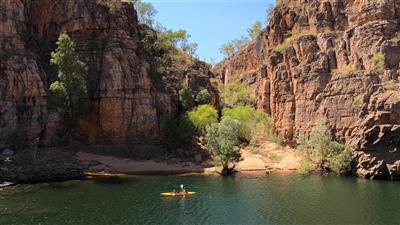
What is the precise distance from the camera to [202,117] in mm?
80438

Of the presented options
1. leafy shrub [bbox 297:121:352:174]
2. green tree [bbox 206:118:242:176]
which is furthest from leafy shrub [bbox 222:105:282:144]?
green tree [bbox 206:118:242:176]

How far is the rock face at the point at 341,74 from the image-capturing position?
5834 cm

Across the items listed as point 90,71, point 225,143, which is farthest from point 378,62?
point 90,71

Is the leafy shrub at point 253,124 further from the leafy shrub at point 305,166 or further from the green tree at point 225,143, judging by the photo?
the leafy shrub at point 305,166

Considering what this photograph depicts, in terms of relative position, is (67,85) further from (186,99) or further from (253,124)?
(253,124)

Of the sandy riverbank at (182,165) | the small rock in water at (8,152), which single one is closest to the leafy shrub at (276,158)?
the sandy riverbank at (182,165)

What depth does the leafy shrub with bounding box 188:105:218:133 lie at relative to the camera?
79.9 m

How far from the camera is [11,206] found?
4106cm

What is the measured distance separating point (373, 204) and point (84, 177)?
39.0 m

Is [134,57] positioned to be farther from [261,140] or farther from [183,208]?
[183,208]

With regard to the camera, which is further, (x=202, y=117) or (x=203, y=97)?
(x=203, y=97)

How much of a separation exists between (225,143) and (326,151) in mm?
14731

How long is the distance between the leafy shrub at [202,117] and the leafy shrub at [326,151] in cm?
2061

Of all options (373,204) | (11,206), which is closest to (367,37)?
(373,204)
